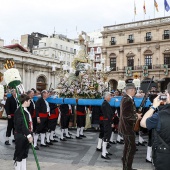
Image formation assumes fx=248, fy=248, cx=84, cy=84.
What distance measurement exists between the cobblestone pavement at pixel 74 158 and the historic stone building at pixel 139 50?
3145cm

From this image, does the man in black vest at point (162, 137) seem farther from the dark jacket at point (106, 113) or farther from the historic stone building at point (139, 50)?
the historic stone building at point (139, 50)

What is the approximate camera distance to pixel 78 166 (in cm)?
716

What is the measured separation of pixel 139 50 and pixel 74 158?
122ft

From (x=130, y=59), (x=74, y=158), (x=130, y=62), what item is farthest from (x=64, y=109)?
(x=130, y=59)

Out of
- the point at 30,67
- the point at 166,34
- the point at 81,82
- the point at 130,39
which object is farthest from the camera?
the point at 130,39

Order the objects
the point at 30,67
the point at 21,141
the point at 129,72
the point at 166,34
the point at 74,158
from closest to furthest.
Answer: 1. the point at 21,141
2. the point at 74,158
3. the point at 30,67
4. the point at 166,34
5. the point at 129,72

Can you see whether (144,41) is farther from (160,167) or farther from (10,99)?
(160,167)

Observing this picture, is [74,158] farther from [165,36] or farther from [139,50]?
[139,50]

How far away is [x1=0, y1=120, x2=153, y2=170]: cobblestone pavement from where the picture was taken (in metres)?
7.11

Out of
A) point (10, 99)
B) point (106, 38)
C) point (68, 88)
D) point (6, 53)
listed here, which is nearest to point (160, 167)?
point (10, 99)

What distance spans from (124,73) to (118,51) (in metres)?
4.38

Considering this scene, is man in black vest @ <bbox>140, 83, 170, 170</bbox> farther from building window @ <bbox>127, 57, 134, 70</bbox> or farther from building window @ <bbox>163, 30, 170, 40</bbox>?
building window @ <bbox>127, 57, 134, 70</bbox>

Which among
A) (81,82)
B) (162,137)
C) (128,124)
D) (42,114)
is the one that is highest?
(81,82)

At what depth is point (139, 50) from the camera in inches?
1698
